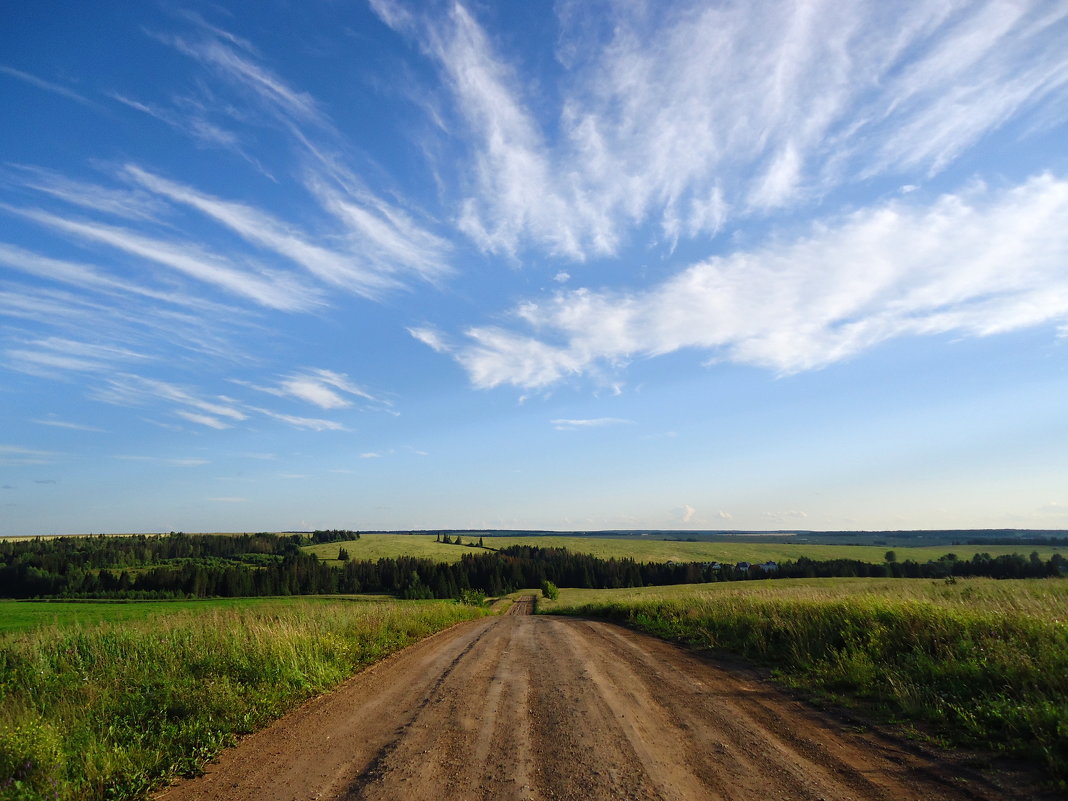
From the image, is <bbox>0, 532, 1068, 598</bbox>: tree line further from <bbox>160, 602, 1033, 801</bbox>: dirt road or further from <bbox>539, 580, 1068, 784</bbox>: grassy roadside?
<bbox>160, 602, 1033, 801</bbox>: dirt road

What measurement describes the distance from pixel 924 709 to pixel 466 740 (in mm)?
6603

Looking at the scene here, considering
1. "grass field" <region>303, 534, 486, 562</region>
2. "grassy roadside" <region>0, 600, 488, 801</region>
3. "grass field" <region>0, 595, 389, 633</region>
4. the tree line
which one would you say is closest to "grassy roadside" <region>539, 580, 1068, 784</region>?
"grassy roadside" <region>0, 600, 488, 801</region>

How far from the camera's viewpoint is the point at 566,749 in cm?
617

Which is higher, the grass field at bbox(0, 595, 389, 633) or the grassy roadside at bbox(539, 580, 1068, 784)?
the grassy roadside at bbox(539, 580, 1068, 784)

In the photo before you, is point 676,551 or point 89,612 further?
point 676,551

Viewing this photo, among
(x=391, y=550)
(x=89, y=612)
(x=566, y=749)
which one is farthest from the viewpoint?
(x=391, y=550)

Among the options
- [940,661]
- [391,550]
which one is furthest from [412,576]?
[940,661]

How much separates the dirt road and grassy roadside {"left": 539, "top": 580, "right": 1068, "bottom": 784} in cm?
117

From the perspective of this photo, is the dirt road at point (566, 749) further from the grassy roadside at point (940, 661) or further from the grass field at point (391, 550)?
the grass field at point (391, 550)

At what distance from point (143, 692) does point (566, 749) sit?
6720mm

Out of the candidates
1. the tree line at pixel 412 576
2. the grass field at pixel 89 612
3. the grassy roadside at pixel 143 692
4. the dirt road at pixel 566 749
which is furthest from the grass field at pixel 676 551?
the dirt road at pixel 566 749

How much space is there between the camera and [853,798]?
4918mm

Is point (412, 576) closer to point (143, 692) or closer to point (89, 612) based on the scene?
point (89, 612)

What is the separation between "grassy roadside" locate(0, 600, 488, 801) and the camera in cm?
545
